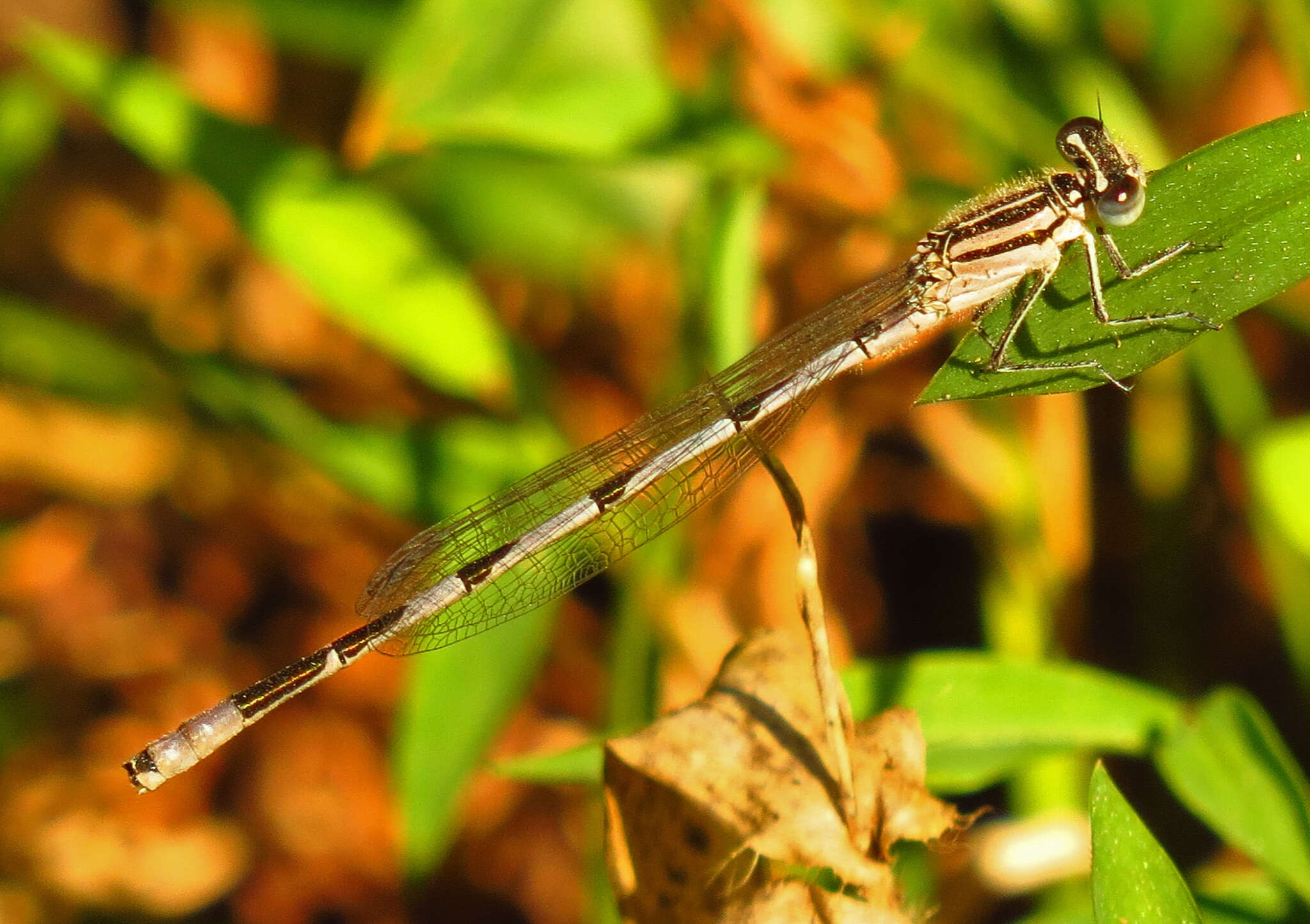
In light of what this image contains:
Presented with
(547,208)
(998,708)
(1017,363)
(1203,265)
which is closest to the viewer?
(1203,265)

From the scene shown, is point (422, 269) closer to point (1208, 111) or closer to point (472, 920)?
point (472, 920)

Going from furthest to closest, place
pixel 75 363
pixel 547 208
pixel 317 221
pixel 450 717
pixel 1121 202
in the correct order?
pixel 547 208 < pixel 75 363 < pixel 317 221 < pixel 450 717 < pixel 1121 202

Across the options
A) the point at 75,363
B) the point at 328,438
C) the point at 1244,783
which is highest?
the point at 75,363

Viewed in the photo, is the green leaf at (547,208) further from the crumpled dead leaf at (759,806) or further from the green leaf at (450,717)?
the crumpled dead leaf at (759,806)

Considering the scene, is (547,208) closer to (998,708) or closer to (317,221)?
(317,221)

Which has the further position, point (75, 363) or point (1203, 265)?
point (75, 363)

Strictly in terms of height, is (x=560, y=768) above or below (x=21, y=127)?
below

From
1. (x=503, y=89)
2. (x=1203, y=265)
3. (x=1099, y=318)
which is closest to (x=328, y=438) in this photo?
(x=503, y=89)
